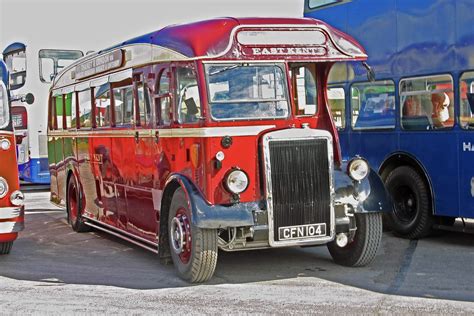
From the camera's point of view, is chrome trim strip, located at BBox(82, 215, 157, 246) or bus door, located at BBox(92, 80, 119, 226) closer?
chrome trim strip, located at BBox(82, 215, 157, 246)

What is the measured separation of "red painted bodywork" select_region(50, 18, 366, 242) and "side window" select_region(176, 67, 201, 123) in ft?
0.28

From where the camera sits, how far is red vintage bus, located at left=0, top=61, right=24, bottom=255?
881 cm

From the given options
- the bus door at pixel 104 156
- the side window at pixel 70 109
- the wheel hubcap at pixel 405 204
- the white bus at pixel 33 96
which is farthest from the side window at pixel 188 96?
the white bus at pixel 33 96

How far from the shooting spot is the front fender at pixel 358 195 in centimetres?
777

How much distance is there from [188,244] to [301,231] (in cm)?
115

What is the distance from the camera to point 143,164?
8.79 m

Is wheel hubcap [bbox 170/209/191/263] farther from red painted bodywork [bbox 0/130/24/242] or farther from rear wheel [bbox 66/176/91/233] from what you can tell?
rear wheel [bbox 66/176/91/233]

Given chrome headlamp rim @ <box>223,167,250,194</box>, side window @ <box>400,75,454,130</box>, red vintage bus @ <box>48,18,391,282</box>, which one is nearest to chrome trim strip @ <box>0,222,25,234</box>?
red vintage bus @ <box>48,18,391,282</box>

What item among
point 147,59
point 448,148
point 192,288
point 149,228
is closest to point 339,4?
point 448,148

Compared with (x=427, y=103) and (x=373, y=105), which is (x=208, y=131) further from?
(x=373, y=105)

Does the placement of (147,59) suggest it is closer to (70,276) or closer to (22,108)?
(70,276)

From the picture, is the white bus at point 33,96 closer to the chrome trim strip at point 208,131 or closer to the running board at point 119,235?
the running board at point 119,235

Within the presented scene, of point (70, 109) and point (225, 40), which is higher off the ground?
point (225, 40)

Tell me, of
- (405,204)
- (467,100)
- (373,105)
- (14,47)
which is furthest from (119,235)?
(14,47)
